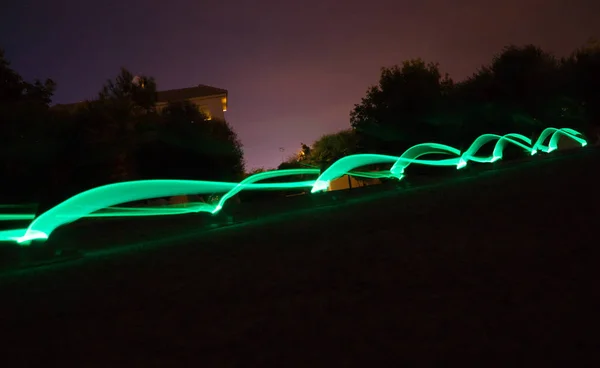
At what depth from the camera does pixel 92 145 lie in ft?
52.7

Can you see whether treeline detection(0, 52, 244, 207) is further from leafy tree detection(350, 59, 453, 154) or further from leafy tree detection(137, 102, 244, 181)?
leafy tree detection(350, 59, 453, 154)

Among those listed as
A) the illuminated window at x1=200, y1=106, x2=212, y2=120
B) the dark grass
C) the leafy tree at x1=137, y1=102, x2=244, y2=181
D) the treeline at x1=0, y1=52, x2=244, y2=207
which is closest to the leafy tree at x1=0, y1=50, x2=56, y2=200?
the treeline at x1=0, y1=52, x2=244, y2=207

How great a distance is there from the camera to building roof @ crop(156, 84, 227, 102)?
152ft

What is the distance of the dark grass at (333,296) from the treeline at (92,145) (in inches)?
363

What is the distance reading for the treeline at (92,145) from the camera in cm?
1434

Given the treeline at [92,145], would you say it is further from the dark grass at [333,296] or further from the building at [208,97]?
the building at [208,97]

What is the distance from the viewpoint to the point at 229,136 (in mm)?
26656

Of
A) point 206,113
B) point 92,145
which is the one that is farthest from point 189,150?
point 206,113

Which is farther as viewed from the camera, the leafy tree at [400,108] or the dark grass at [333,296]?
the leafy tree at [400,108]

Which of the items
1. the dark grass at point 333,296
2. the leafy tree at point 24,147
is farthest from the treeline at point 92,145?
the dark grass at point 333,296

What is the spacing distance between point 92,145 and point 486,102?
23.4 m

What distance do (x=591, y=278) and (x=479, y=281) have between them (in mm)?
832

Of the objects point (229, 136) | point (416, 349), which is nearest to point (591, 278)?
point (416, 349)

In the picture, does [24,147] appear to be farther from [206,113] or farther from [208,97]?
[208,97]
